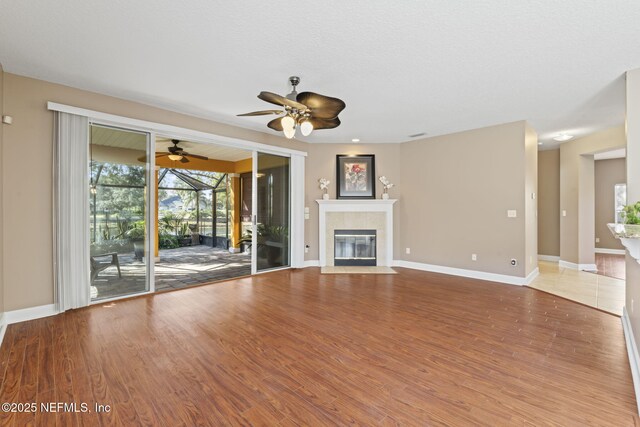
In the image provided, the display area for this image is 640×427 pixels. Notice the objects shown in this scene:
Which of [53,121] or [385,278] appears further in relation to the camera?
[385,278]

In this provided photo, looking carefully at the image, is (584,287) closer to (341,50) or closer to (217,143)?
(341,50)

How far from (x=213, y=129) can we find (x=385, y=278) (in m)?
3.99

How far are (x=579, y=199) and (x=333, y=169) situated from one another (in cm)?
515

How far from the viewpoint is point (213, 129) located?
476 cm

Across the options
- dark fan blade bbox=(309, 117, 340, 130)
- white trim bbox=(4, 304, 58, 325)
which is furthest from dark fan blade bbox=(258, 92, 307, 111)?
white trim bbox=(4, 304, 58, 325)

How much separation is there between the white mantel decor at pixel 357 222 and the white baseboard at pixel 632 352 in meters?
3.67

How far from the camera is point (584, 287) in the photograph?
456 centimetres

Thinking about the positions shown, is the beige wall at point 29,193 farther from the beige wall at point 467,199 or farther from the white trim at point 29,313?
the beige wall at point 467,199

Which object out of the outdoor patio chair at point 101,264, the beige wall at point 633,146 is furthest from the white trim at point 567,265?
the outdoor patio chair at point 101,264

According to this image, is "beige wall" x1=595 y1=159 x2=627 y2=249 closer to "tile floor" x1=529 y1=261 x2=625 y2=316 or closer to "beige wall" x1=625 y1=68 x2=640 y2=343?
"tile floor" x1=529 y1=261 x2=625 y2=316

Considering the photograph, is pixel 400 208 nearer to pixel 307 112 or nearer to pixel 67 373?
pixel 307 112

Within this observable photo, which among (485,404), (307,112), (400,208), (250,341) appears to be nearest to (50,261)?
(250,341)

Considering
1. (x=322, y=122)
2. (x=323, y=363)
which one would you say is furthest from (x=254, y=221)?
(x=323, y=363)

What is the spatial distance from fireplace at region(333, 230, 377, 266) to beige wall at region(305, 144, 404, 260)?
0.46 m
